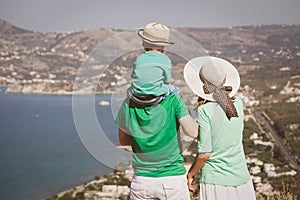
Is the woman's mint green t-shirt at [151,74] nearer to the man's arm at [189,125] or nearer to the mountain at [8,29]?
the man's arm at [189,125]

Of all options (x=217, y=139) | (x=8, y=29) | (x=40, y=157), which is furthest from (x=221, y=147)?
(x=8, y=29)

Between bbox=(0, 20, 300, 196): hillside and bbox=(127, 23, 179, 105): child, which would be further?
bbox=(0, 20, 300, 196): hillside

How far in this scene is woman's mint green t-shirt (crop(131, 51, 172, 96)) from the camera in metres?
1.34

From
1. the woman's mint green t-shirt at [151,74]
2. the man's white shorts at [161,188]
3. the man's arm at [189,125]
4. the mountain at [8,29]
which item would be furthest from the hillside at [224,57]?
the man's white shorts at [161,188]

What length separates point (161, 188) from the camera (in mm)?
1387

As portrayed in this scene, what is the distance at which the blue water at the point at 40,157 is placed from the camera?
24766 mm

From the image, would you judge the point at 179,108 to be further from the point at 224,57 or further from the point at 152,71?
the point at 224,57

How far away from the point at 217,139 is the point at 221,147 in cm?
4

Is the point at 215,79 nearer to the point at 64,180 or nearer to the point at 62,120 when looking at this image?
the point at 64,180

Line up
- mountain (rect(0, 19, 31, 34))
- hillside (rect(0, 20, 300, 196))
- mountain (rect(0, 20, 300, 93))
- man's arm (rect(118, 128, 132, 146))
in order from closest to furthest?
man's arm (rect(118, 128, 132, 146)) → hillside (rect(0, 20, 300, 196)) → mountain (rect(0, 20, 300, 93)) → mountain (rect(0, 19, 31, 34))

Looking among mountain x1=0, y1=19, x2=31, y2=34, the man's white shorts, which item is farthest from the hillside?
the man's white shorts

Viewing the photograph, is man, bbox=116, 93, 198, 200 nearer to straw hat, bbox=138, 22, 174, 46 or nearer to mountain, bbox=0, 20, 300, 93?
straw hat, bbox=138, 22, 174, 46

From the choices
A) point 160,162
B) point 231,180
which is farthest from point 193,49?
point 231,180

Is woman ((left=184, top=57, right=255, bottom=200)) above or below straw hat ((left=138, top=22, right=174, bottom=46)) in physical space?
below
